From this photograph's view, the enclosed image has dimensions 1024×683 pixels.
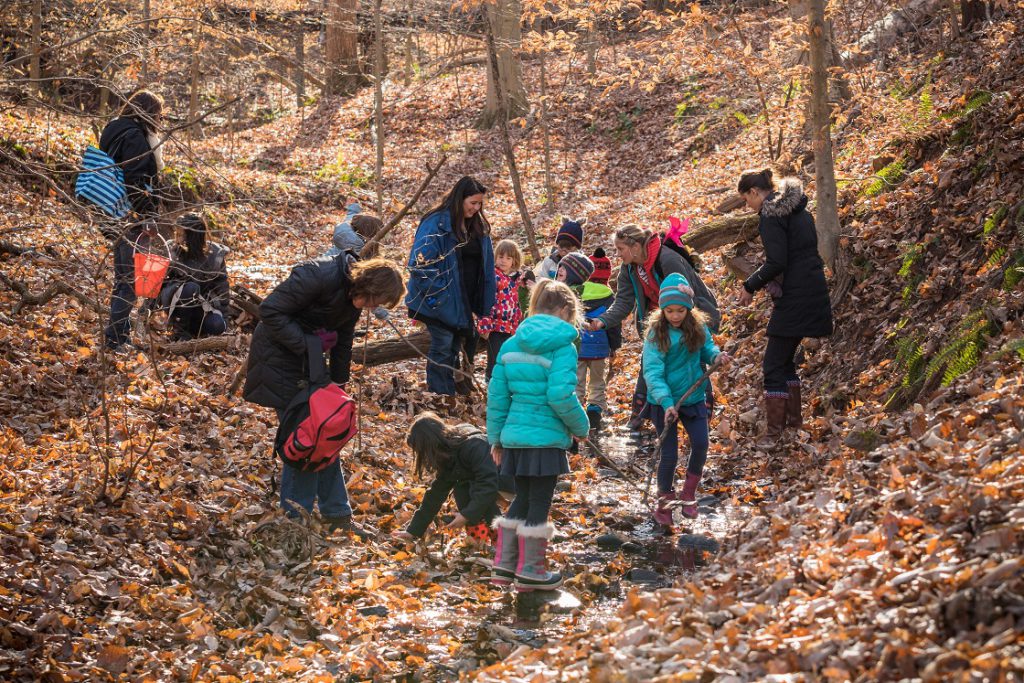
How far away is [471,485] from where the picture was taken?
21.3ft

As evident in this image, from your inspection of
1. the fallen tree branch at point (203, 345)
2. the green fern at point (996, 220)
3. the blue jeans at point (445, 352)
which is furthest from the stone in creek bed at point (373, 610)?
the green fern at point (996, 220)

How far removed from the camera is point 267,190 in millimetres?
18766

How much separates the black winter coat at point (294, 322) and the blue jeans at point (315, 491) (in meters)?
0.50

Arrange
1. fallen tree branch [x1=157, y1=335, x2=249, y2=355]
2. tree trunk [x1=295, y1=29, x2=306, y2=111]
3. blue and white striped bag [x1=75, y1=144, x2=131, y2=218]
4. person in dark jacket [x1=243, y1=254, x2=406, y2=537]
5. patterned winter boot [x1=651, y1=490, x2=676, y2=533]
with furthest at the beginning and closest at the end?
tree trunk [x1=295, y1=29, x2=306, y2=111], fallen tree branch [x1=157, y1=335, x2=249, y2=355], blue and white striped bag [x1=75, y1=144, x2=131, y2=218], patterned winter boot [x1=651, y1=490, x2=676, y2=533], person in dark jacket [x1=243, y1=254, x2=406, y2=537]

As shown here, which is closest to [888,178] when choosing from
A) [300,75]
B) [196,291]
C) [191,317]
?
[196,291]

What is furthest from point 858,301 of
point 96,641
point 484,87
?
point 484,87

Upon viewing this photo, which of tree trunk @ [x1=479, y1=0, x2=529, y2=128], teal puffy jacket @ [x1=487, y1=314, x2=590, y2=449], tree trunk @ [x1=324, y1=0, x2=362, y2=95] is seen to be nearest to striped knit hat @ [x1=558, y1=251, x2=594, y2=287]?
teal puffy jacket @ [x1=487, y1=314, x2=590, y2=449]

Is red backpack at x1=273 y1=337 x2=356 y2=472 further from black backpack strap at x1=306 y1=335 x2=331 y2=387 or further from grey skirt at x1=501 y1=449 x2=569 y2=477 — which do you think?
grey skirt at x1=501 y1=449 x2=569 y2=477

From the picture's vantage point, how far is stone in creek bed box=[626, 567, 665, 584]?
5711mm

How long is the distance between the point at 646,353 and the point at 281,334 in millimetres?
2586

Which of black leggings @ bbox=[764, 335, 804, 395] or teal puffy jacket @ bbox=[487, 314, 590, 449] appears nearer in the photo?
teal puffy jacket @ bbox=[487, 314, 590, 449]

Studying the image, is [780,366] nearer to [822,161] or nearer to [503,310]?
[822,161]

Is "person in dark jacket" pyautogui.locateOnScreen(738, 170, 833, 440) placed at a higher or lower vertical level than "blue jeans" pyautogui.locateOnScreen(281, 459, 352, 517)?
higher

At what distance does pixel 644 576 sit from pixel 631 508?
1412 millimetres
